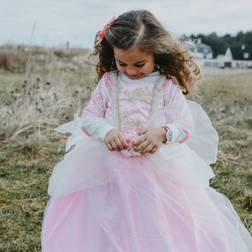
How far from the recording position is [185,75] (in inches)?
106

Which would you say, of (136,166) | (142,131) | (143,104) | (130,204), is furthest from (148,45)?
(130,204)

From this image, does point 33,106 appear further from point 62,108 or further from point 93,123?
point 93,123

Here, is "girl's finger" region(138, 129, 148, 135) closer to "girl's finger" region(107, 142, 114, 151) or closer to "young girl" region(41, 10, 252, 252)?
"young girl" region(41, 10, 252, 252)

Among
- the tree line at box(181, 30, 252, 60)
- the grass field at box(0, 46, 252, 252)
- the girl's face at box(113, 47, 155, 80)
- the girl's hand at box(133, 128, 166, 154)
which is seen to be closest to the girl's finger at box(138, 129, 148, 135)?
the girl's hand at box(133, 128, 166, 154)

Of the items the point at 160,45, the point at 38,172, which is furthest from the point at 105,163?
the point at 38,172

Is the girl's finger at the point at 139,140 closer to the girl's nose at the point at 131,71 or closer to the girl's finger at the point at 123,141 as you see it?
the girl's finger at the point at 123,141

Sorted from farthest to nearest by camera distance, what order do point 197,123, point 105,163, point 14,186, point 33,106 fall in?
point 33,106, point 14,186, point 197,123, point 105,163

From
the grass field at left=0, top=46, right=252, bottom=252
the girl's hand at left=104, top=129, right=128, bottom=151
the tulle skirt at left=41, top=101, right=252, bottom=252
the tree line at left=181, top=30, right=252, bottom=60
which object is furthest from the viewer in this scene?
the tree line at left=181, top=30, right=252, bottom=60

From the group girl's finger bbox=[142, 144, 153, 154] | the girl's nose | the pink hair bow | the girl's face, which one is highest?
the pink hair bow

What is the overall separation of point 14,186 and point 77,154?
2093mm

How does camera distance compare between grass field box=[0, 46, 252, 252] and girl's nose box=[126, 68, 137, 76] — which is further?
grass field box=[0, 46, 252, 252]

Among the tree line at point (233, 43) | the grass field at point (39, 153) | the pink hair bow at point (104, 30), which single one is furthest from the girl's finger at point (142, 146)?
the tree line at point (233, 43)

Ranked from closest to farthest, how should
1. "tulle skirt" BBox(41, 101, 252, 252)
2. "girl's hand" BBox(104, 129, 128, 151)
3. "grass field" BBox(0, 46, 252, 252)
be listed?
"girl's hand" BBox(104, 129, 128, 151) → "tulle skirt" BBox(41, 101, 252, 252) → "grass field" BBox(0, 46, 252, 252)
